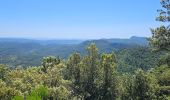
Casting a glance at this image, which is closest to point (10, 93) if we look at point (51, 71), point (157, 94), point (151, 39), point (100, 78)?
point (51, 71)

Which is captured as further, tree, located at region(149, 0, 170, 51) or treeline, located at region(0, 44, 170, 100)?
treeline, located at region(0, 44, 170, 100)

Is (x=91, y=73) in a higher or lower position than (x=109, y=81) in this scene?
higher

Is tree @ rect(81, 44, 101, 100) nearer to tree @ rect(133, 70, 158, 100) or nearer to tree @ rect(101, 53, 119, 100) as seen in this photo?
tree @ rect(101, 53, 119, 100)

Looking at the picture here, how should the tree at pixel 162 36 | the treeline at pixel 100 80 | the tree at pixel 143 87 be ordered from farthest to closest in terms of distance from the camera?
the treeline at pixel 100 80 < the tree at pixel 143 87 < the tree at pixel 162 36

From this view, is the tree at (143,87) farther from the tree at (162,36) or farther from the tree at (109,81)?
the tree at (162,36)

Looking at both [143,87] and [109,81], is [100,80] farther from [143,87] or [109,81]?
[143,87]

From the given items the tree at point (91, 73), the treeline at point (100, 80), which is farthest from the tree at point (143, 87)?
the tree at point (91, 73)

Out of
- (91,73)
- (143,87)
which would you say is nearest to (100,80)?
(91,73)

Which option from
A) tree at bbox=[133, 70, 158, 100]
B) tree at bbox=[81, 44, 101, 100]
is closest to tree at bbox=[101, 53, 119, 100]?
tree at bbox=[81, 44, 101, 100]

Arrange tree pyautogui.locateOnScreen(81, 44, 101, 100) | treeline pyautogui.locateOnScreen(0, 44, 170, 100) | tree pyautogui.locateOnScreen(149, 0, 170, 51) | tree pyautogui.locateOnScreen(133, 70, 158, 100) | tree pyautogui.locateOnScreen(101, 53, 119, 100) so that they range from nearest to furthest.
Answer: tree pyautogui.locateOnScreen(149, 0, 170, 51), tree pyautogui.locateOnScreen(133, 70, 158, 100), treeline pyautogui.locateOnScreen(0, 44, 170, 100), tree pyautogui.locateOnScreen(101, 53, 119, 100), tree pyautogui.locateOnScreen(81, 44, 101, 100)

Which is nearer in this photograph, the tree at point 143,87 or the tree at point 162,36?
the tree at point 162,36

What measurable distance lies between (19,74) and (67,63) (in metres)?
11.0

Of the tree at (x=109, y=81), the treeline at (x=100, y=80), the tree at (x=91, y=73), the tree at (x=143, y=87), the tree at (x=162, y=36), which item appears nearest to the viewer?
the tree at (x=162, y=36)

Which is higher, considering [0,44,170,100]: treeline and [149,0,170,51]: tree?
[149,0,170,51]: tree
